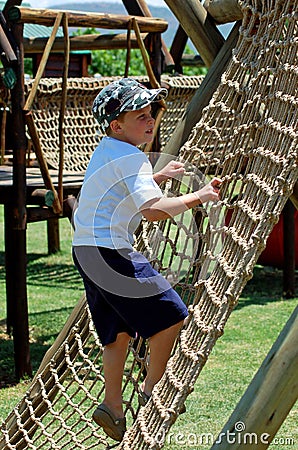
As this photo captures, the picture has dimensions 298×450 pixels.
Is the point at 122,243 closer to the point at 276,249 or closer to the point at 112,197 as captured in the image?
the point at 112,197

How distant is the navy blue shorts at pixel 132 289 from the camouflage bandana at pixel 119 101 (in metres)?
0.45

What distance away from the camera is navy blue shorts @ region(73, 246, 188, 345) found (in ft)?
9.66

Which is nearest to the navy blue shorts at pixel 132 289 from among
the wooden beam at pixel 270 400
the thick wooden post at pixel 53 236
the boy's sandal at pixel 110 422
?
the boy's sandal at pixel 110 422

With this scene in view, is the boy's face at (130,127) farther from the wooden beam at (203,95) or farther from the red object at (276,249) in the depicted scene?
the red object at (276,249)

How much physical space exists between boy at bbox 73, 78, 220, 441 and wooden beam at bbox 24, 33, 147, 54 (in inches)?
134

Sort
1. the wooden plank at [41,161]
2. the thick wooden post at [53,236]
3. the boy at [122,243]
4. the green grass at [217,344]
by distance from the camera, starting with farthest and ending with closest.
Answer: the thick wooden post at [53,236] < the wooden plank at [41,161] < the green grass at [217,344] < the boy at [122,243]

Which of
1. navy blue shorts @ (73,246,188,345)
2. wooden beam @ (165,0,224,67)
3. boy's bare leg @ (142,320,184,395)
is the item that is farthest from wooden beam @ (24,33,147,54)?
boy's bare leg @ (142,320,184,395)

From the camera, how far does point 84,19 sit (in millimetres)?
5105

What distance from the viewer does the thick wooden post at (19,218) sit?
4867 millimetres

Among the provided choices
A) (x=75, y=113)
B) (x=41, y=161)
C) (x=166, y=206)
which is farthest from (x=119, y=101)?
(x=75, y=113)

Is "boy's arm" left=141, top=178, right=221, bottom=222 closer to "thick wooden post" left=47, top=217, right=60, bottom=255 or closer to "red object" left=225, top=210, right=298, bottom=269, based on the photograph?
"red object" left=225, top=210, right=298, bottom=269

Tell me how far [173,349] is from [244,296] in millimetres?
4277

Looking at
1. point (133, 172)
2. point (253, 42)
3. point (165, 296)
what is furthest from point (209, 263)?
point (253, 42)

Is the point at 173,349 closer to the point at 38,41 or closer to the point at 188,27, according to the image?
the point at 188,27
